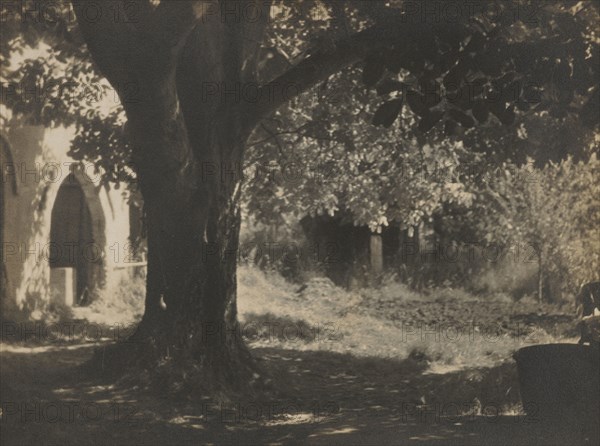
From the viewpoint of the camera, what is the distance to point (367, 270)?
23594 mm

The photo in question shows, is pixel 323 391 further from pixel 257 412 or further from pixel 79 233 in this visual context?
pixel 79 233

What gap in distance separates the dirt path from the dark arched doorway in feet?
16.3

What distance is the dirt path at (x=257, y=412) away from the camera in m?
7.57

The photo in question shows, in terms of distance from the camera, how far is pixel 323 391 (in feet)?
35.8

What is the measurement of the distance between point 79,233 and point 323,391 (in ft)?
26.1

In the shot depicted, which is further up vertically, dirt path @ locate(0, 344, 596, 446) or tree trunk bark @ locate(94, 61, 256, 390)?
tree trunk bark @ locate(94, 61, 256, 390)

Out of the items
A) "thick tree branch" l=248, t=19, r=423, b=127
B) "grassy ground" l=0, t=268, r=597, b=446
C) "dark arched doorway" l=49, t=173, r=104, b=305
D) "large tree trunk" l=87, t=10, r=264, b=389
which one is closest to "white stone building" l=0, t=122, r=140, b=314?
"dark arched doorway" l=49, t=173, r=104, b=305

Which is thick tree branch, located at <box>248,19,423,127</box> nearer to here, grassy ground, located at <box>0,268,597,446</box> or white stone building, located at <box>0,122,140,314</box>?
grassy ground, located at <box>0,268,597,446</box>

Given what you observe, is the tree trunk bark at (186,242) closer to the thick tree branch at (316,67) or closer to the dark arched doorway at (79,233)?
the thick tree branch at (316,67)

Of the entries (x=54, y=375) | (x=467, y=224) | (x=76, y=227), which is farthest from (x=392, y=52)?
(x=467, y=224)

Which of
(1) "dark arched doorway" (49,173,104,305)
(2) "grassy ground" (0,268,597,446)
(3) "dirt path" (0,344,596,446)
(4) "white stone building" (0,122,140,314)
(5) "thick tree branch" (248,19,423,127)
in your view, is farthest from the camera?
(1) "dark arched doorway" (49,173,104,305)

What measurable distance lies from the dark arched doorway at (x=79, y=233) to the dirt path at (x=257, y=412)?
16.3 feet

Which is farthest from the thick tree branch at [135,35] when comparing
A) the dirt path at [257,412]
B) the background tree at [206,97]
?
the dirt path at [257,412]

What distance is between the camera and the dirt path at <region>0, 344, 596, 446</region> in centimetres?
757
